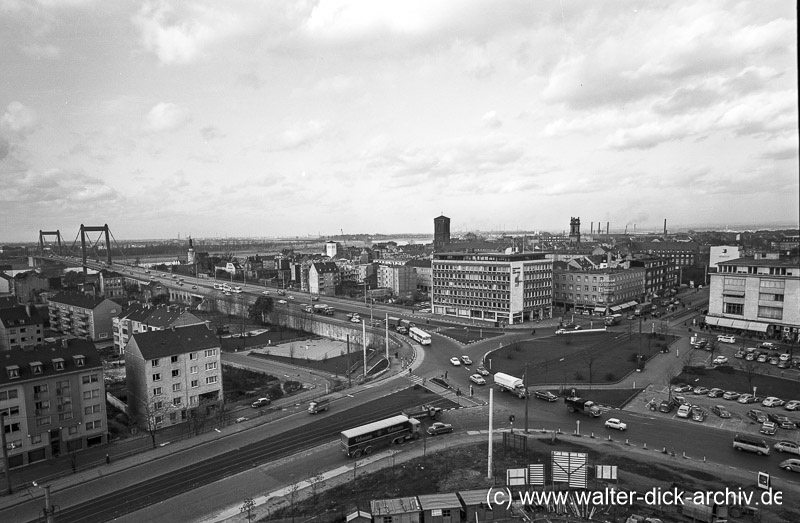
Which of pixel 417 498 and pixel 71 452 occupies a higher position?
pixel 417 498

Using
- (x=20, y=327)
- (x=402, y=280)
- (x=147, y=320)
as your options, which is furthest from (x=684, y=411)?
(x=20, y=327)

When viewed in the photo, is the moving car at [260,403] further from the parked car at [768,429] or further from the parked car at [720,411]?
the parked car at [768,429]

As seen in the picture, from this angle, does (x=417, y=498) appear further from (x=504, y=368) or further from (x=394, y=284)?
(x=394, y=284)

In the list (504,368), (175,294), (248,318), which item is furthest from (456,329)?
(175,294)

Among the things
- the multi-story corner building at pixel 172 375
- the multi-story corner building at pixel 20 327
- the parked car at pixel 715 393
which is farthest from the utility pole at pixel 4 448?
the parked car at pixel 715 393

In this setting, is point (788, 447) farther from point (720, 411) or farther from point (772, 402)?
point (772, 402)
